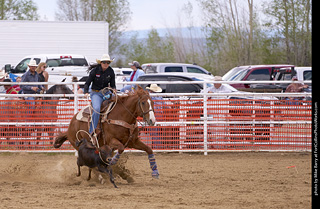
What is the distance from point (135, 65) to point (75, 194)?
27.3ft

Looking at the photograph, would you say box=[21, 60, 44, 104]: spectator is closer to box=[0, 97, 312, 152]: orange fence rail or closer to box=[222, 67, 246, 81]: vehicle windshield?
box=[0, 97, 312, 152]: orange fence rail

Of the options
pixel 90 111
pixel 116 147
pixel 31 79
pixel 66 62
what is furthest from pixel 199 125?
pixel 66 62

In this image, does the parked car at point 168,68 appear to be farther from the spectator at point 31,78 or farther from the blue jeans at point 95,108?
the blue jeans at point 95,108

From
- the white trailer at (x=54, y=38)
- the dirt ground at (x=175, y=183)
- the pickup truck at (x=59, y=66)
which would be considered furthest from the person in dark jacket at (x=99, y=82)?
the white trailer at (x=54, y=38)

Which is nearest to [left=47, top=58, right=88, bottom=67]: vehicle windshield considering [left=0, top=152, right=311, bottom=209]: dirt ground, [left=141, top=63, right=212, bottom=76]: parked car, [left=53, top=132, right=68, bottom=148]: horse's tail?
[left=141, top=63, right=212, bottom=76]: parked car

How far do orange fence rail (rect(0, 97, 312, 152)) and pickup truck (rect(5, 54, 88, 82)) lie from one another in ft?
19.7

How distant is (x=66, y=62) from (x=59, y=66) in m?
0.42

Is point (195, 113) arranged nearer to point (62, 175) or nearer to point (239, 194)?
point (62, 175)

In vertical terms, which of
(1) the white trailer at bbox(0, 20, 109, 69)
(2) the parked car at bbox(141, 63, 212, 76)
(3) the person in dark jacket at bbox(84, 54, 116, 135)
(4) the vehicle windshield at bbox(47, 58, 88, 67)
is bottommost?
(3) the person in dark jacket at bbox(84, 54, 116, 135)

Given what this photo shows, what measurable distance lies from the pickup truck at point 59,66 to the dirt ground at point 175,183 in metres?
6.94

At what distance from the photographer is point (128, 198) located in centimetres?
784

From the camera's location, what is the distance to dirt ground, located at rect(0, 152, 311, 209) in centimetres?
754

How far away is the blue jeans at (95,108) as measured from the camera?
386 inches
